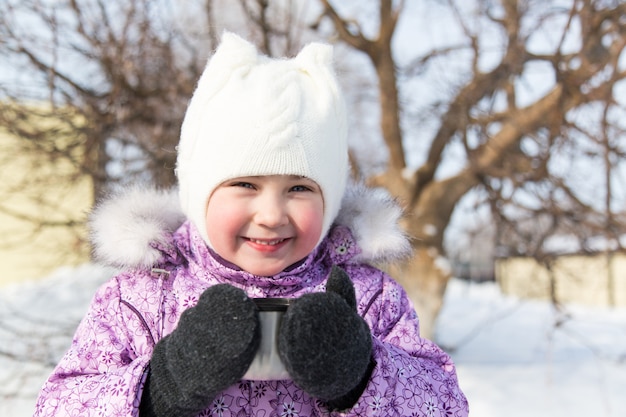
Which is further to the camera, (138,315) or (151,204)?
(151,204)

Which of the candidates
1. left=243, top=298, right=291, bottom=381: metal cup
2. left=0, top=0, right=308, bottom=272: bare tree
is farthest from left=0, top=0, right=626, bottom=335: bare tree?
left=243, top=298, right=291, bottom=381: metal cup

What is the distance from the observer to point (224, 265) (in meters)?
1.43

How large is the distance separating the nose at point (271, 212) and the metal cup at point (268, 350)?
0.80 ft

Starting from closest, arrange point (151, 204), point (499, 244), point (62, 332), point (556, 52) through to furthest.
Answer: point (151, 204)
point (556, 52)
point (62, 332)
point (499, 244)

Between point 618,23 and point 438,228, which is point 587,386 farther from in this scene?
point 618,23

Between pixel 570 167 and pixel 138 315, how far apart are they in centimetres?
369

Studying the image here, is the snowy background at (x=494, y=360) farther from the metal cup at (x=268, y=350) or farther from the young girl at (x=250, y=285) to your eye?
the metal cup at (x=268, y=350)

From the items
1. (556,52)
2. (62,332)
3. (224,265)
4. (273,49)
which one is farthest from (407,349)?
(273,49)

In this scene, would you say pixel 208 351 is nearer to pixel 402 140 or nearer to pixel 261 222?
pixel 261 222

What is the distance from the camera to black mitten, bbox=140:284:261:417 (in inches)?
41.9

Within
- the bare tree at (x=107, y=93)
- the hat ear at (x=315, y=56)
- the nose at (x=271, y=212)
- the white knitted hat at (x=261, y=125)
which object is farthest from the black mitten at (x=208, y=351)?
the bare tree at (x=107, y=93)

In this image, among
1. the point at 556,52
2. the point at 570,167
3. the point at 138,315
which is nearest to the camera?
the point at 138,315

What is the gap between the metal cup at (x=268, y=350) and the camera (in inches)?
42.9

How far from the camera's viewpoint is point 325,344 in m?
1.09
